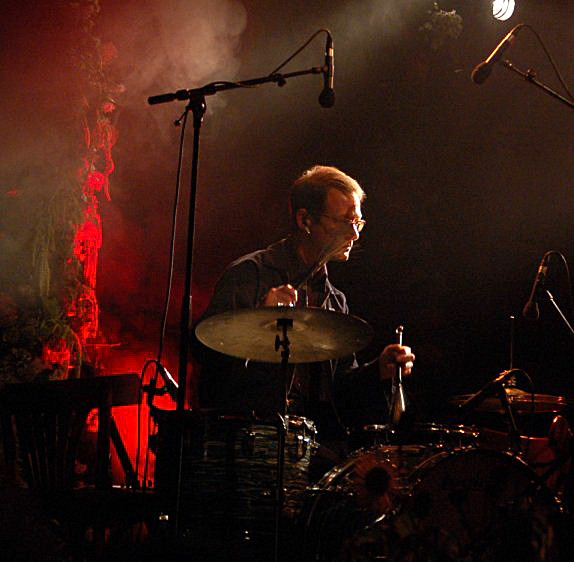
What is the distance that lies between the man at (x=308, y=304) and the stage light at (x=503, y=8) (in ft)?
5.33

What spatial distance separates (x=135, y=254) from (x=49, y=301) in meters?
1.19

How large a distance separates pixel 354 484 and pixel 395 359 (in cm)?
70

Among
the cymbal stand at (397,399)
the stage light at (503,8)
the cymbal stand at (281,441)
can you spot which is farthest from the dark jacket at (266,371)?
the stage light at (503,8)

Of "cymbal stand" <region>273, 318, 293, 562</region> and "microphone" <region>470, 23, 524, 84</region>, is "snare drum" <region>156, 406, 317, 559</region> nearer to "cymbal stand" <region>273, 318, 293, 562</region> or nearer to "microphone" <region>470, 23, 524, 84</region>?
"cymbal stand" <region>273, 318, 293, 562</region>

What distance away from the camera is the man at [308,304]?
3365 millimetres

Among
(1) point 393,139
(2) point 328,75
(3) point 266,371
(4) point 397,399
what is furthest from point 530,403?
(1) point 393,139

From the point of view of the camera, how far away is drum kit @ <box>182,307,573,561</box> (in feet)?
8.11

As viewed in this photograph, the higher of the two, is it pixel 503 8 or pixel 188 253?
pixel 503 8

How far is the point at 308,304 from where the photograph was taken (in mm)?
3760

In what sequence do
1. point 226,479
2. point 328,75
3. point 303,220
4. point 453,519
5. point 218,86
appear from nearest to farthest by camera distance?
1. point 453,519
2. point 226,479
3. point 218,86
4. point 328,75
5. point 303,220

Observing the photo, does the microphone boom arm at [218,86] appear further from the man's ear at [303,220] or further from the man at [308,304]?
the man's ear at [303,220]

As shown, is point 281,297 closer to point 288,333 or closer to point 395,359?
point 288,333

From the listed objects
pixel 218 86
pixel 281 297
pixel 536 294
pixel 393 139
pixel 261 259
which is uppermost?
pixel 393 139

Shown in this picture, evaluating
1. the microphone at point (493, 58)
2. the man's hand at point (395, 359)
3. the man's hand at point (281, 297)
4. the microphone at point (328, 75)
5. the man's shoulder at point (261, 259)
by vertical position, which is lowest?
the man's hand at point (395, 359)
